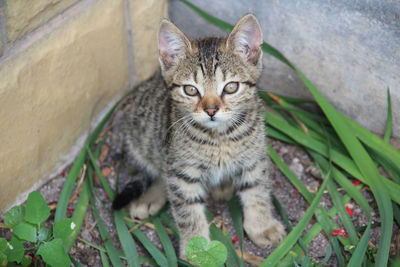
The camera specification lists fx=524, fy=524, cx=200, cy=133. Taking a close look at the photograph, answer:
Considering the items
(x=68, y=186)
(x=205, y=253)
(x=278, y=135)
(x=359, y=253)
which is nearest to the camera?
(x=205, y=253)

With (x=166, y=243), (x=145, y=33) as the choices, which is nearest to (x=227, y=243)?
(x=166, y=243)

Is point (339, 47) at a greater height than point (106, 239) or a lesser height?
greater

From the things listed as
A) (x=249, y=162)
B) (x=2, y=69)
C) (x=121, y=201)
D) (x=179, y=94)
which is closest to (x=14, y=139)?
(x=2, y=69)

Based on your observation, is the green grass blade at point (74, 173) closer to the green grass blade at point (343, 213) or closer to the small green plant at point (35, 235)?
the small green plant at point (35, 235)

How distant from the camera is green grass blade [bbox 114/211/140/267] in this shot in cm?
258

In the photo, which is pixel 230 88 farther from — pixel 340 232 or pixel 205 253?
pixel 340 232

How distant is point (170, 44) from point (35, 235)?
3.56 feet

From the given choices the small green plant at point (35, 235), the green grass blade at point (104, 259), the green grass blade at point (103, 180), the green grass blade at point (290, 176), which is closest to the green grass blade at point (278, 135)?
the green grass blade at point (290, 176)

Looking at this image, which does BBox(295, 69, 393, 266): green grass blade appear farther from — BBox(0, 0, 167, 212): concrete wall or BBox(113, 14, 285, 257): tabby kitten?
BBox(0, 0, 167, 212): concrete wall

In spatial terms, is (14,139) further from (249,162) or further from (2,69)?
(249,162)

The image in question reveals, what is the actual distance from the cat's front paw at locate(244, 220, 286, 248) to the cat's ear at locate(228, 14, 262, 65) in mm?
868

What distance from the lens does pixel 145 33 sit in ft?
11.1

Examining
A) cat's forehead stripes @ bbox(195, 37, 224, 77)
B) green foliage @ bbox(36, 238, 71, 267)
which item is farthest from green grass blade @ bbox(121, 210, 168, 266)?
cat's forehead stripes @ bbox(195, 37, 224, 77)

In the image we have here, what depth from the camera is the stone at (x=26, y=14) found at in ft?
8.20
